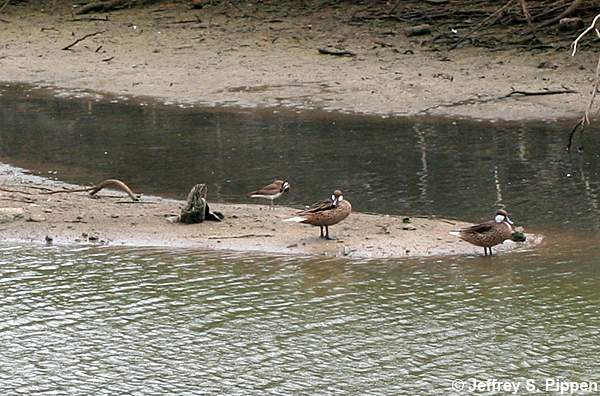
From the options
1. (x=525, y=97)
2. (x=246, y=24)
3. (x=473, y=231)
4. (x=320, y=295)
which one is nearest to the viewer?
(x=320, y=295)

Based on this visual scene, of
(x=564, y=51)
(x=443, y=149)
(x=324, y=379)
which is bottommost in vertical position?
(x=324, y=379)

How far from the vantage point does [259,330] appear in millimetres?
8781

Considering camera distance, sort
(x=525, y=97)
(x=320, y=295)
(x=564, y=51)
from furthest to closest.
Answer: (x=564, y=51) < (x=525, y=97) < (x=320, y=295)

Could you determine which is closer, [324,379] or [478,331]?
[324,379]

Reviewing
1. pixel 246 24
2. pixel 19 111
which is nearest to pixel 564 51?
pixel 246 24

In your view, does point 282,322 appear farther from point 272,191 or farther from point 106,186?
point 106,186

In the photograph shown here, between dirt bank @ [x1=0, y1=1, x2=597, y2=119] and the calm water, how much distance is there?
2262 millimetres

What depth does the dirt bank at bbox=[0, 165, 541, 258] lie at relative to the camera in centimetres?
1080

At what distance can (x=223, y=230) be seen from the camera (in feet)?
37.6

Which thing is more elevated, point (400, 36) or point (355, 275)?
point (400, 36)

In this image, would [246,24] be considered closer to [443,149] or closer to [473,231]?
[443,149]

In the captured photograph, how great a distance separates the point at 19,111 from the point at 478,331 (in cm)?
1126

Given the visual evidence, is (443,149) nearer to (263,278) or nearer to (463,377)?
(263,278)

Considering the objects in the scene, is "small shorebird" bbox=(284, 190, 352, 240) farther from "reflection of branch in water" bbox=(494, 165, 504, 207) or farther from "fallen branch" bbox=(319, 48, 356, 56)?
"fallen branch" bbox=(319, 48, 356, 56)
